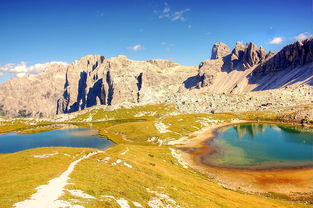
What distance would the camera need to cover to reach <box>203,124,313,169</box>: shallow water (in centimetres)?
8619

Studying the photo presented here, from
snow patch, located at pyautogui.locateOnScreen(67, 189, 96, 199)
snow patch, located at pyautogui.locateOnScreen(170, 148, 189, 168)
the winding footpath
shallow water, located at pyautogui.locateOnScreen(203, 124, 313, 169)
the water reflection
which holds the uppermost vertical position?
the winding footpath

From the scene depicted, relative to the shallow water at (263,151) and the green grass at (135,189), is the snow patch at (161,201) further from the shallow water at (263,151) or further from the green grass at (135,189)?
the shallow water at (263,151)

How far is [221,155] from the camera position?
10275 centimetres

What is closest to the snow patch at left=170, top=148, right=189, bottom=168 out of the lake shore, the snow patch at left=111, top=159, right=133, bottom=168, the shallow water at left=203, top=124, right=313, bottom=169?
the lake shore

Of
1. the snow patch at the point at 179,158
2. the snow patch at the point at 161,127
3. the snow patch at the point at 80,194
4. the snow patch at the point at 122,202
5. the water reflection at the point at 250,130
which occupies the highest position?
the snow patch at the point at 80,194

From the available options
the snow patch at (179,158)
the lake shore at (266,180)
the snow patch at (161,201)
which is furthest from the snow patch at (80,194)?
the snow patch at (179,158)

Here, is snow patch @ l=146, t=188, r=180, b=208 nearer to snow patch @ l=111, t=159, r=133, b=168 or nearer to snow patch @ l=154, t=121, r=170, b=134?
snow patch @ l=111, t=159, r=133, b=168

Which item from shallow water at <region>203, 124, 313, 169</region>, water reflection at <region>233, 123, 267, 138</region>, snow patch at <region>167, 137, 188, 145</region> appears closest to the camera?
shallow water at <region>203, 124, 313, 169</region>

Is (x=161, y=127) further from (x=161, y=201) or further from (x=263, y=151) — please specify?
(x=161, y=201)

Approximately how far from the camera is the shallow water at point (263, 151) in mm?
86188

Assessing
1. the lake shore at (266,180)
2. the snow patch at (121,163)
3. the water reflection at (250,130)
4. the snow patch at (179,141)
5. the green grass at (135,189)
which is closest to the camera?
the green grass at (135,189)

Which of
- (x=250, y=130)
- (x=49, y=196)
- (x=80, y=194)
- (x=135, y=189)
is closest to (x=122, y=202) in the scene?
(x=80, y=194)

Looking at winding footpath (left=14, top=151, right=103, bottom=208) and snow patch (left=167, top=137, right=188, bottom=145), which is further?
snow patch (left=167, top=137, right=188, bottom=145)

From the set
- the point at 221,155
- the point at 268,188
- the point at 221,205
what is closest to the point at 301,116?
the point at 221,155
